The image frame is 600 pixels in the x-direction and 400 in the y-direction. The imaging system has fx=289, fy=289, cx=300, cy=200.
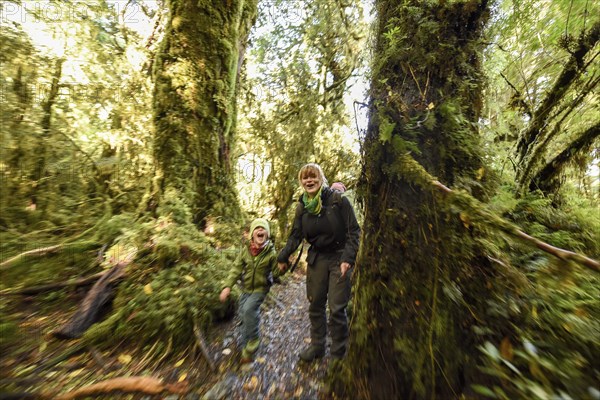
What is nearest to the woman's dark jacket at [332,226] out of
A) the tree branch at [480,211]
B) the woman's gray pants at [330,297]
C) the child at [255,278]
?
the woman's gray pants at [330,297]

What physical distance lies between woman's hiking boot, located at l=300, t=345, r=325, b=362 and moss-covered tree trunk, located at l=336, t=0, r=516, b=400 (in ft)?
3.26

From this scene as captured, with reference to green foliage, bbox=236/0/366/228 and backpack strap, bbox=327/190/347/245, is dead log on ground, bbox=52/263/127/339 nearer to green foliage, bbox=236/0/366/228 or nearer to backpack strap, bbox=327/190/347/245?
backpack strap, bbox=327/190/347/245

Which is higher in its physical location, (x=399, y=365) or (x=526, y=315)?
(x=526, y=315)

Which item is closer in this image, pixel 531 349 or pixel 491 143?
pixel 531 349

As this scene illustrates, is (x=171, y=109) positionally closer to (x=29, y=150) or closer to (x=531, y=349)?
(x=29, y=150)

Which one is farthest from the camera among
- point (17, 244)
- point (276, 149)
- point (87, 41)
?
point (276, 149)

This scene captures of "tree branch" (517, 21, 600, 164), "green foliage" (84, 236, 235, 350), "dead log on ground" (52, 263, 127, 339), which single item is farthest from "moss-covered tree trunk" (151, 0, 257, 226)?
"tree branch" (517, 21, 600, 164)

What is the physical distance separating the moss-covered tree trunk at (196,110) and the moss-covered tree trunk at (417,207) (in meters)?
4.46

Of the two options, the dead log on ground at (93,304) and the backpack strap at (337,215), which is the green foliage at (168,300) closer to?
the dead log on ground at (93,304)

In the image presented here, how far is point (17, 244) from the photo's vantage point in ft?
19.1

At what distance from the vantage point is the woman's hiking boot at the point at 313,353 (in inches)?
153

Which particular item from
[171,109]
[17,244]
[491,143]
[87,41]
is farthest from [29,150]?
[491,143]

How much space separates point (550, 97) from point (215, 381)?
19.0ft

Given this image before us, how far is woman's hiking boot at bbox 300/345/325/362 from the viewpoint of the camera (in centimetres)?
388
